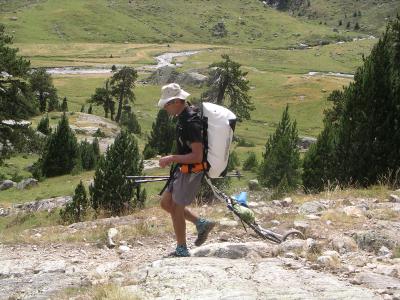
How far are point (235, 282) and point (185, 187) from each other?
1.66 m

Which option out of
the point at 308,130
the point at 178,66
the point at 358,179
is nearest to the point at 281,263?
the point at 358,179

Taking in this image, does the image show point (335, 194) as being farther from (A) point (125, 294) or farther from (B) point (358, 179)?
(A) point (125, 294)

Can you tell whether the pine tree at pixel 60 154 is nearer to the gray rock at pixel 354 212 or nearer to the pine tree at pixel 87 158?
the pine tree at pixel 87 158

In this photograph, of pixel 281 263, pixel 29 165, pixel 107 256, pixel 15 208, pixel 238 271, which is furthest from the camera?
pixel 29 165

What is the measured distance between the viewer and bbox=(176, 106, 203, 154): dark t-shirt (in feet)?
23.6

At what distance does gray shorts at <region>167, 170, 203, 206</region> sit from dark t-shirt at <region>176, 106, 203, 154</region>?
0.36 metres

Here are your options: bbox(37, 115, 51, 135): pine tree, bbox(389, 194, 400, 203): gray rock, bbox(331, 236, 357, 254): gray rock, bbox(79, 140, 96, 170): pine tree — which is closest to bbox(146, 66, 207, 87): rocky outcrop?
bbox(37, 115, 51, 135): pine tree

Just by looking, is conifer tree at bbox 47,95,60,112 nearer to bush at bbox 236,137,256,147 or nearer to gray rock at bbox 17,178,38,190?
bush at bbox 236,137,256,147

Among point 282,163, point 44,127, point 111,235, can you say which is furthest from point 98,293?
point 44,127

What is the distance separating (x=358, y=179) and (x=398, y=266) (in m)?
11.1

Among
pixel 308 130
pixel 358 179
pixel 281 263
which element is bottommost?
pixel 308 130

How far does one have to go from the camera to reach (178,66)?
133 meters

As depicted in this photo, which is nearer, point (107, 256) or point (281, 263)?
point (281, 263)

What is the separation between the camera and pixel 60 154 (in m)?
45.8
